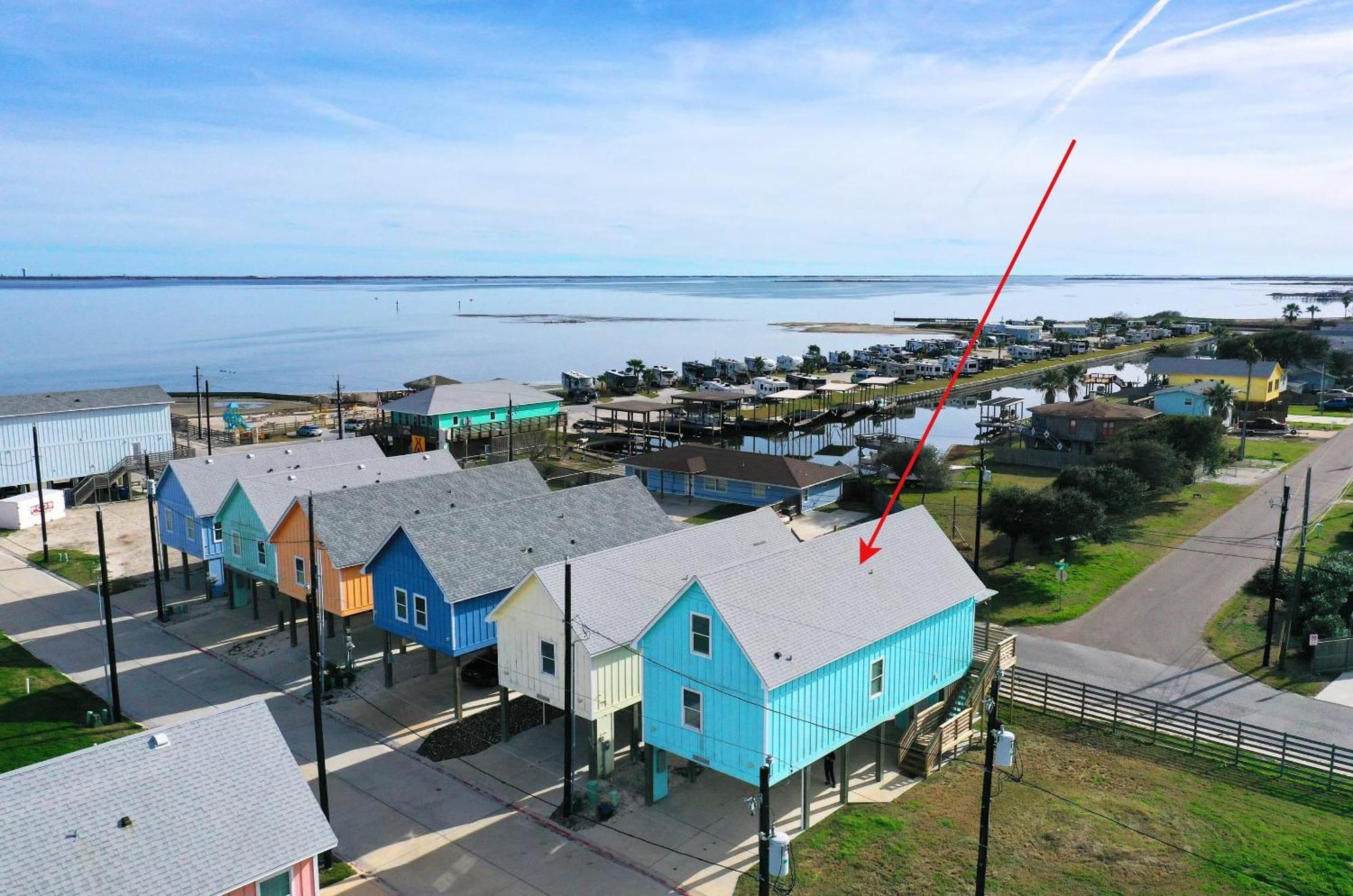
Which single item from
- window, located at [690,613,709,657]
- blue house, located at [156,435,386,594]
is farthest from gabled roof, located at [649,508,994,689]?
blue house, located at [156,435,386,594]

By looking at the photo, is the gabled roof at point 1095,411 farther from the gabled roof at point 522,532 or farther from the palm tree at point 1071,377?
the gabled roof at point 522,532

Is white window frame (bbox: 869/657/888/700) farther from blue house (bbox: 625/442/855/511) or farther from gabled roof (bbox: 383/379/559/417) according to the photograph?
gabled roof (bbox: 383/379/559/417)

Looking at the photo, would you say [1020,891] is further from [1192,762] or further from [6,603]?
[6,603]

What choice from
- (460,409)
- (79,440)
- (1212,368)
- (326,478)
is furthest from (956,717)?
(1212,368)

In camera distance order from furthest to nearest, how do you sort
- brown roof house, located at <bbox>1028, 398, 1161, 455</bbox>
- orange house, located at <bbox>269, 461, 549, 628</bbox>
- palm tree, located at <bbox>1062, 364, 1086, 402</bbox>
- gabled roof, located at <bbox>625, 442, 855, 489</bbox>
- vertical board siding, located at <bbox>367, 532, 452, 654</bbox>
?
1. palm tree, located at <bbox>1062, 364, 1086, 402</bbox>
2. brown roof house, located at <bbox>1028, 398, 1161, 455</bbox>
3. gabled roof, located at <bbox>625, 442, 855, 489</bbox>
4. orange house, located at <bbox>269, 461, 549, 628</bbox>
5. vertical board siding, located at <bbox>367, 532, 452, 654</bbox>

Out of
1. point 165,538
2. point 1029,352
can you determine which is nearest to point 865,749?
point 165,538

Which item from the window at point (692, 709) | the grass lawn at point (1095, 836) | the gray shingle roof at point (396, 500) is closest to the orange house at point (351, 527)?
the gray shingle roof at point (396, 500)
